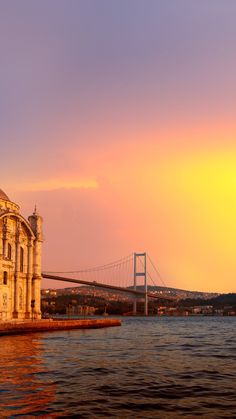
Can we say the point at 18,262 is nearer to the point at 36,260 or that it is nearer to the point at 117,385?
the point at 36,260

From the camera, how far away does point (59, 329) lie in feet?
158

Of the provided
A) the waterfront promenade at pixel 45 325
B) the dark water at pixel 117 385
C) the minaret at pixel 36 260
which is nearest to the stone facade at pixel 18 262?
the minaret at pixel 36 260

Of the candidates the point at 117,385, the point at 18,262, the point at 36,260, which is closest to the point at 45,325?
the point at 18,262

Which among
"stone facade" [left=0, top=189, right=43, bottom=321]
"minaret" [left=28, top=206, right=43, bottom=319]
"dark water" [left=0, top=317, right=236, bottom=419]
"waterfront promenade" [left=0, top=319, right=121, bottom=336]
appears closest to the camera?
"dark water" [left=0, top=317, right=236, bottom=419]

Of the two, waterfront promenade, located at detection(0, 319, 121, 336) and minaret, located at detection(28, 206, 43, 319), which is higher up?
minaret, located at detection(28, 206, 43, 319)

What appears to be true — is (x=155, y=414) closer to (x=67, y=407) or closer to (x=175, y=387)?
(x=67, y=407)

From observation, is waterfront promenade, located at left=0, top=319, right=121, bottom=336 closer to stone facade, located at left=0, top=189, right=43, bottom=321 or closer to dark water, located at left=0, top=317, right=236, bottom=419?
stone facade, located at left=0, top=189, right=43, bottom=321

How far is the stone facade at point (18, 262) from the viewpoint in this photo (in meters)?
46.8

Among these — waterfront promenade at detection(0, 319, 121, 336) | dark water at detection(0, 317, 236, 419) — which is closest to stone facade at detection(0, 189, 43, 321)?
waterfront promenade at detection(0, 319, 121, 336)

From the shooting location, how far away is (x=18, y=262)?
49875 millimetres

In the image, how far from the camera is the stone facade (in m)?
46.8

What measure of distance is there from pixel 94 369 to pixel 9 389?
5143 millimetres

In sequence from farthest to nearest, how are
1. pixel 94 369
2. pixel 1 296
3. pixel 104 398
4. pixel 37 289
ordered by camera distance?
pixel 37 289
pixel 1 296
pixel 94 369
pixel 104 398

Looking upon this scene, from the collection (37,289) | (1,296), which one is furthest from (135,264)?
(1,296)
